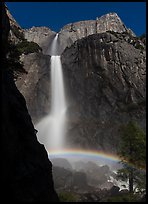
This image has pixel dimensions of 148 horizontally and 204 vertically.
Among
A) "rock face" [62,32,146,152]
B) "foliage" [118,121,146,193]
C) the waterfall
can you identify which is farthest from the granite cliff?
"foliage" [118,121,146,193]

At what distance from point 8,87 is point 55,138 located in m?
45.0

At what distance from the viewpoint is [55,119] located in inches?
2756

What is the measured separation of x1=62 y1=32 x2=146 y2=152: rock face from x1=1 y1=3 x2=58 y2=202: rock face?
38.0 m

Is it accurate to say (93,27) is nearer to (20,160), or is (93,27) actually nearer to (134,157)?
(134,157)

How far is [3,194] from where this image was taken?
1748 cm

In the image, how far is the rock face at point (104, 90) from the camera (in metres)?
62.6

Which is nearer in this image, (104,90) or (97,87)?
(104,90)

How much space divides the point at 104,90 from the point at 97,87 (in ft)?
5.68

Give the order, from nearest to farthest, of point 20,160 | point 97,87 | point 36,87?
point 20,160, point 97,87, point 36,87

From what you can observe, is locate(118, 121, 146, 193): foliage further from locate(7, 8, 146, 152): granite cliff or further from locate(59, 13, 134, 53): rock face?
locate(59, 13, 134, 53): rock face

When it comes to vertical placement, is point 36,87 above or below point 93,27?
below

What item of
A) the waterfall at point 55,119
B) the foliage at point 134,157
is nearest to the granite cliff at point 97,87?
the waterfall at point 55,119

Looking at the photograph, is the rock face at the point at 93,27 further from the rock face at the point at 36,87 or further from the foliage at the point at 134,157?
the foliage at the point at 134,157

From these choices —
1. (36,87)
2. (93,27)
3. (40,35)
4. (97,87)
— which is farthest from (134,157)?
(93,27)
